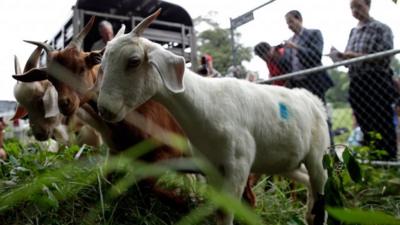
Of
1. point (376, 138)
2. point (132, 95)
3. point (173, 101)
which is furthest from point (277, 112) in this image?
point (376, 138)

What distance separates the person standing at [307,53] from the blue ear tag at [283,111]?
196 centimetres

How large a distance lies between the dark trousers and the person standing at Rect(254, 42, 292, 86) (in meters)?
0.90

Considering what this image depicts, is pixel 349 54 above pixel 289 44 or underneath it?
underneath

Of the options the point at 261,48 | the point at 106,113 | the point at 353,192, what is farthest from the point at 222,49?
the point at 106,113

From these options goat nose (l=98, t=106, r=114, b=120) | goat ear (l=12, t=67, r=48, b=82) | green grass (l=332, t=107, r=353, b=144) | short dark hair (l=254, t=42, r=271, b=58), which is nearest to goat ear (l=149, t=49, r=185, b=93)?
goat nose (l=98, t=106, r=114, b=120)

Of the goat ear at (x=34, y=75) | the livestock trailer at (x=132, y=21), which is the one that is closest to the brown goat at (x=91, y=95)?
the goat ear at (x=34, y=75)

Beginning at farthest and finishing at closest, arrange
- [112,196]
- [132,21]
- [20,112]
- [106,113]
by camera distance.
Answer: [132,21] → [20,112] → [112,196] → [106,113]

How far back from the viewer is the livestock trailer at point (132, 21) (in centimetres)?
522

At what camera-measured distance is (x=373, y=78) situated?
383cm

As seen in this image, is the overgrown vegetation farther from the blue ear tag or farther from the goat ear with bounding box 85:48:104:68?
the goat ear with bounding box 85:48:104:68

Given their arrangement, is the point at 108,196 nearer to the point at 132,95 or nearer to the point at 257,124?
the point at 132,95

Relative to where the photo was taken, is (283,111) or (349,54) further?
(349,54)

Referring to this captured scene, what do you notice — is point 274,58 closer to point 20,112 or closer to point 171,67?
point 20,112

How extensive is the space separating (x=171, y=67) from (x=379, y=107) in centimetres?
265
